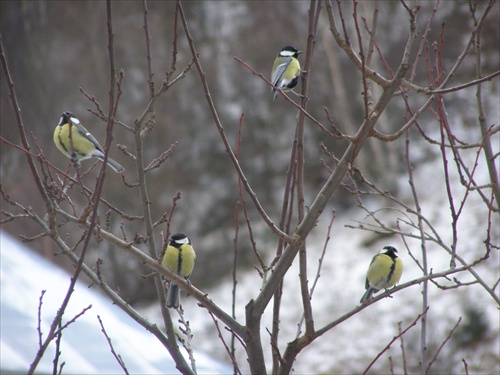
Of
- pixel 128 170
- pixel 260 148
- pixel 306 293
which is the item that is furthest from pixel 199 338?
pixel 306 293

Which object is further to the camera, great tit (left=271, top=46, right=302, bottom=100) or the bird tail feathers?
the bird tail feathers

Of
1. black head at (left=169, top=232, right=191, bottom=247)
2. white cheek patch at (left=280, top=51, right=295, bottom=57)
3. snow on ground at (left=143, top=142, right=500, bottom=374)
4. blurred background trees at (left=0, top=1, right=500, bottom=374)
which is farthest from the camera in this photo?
blurred background trees at (left=0, top=1, right=500, bottom=374)

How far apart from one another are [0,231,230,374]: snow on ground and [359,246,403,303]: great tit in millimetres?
990

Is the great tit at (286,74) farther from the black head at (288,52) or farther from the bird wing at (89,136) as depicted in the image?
the bird wing at (89,136)

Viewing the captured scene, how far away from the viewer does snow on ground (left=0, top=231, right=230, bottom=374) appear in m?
3.01

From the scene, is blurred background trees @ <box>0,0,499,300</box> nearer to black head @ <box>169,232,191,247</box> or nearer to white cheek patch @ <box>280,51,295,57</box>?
black head @ <box>169,232,191,247</box>

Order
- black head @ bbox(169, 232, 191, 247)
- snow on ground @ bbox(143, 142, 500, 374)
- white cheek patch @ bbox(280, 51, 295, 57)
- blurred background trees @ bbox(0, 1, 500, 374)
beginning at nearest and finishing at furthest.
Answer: white cheek patch @ bbox(280, 51, 295, 57)
black head @ bbox(169, 232, 191, 247)
snow on ground @ bbox(143, 142, 500, 374)
blurred background trees @ bbox(0, 1, 500, 374)

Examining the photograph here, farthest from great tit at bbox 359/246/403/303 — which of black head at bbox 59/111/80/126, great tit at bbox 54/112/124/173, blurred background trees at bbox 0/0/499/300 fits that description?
blurred background trees at bbox 0/0/499/300

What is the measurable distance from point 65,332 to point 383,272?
174 cm

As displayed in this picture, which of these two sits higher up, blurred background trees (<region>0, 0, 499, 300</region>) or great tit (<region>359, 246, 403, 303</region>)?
blurred background trees (<region>0, 0, 499, 300</region>)

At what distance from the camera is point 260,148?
589 inches

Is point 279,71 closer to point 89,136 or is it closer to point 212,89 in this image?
point 89,136

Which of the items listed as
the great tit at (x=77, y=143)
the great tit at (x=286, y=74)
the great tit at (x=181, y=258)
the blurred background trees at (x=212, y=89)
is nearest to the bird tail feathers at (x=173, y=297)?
the great tit at (x=181, y=258)

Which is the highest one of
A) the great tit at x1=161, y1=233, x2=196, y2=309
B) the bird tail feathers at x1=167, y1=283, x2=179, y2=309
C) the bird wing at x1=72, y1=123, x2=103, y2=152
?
the bird wing at x1=72, y1=123, x2=103, y2=152
